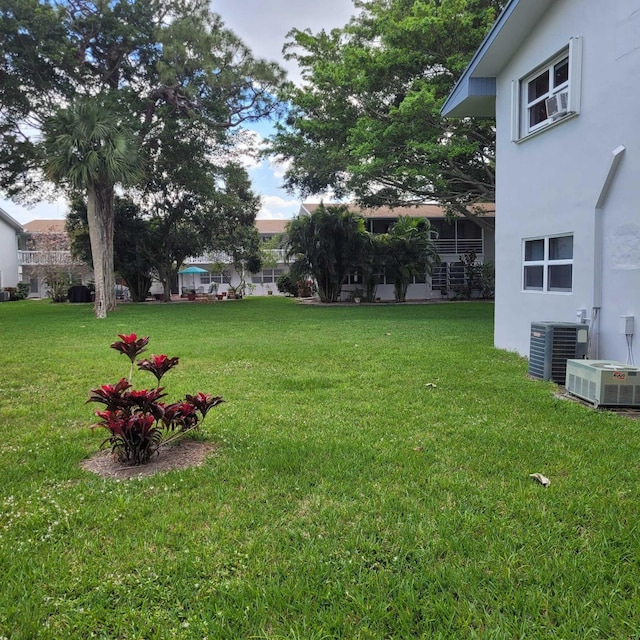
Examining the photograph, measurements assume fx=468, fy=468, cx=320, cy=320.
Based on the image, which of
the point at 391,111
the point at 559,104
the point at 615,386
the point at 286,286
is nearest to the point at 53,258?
the point at 286,286

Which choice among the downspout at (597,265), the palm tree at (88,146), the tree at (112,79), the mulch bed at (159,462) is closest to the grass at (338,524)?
the mulch bed at (159,462)

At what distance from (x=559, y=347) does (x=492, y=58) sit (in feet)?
18.2

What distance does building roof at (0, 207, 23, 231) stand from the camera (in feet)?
116

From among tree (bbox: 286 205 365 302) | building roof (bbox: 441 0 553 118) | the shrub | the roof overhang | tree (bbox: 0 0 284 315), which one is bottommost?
the shrub

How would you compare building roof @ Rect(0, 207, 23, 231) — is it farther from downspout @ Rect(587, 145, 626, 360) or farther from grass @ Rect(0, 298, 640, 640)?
downspout @ Rect(587, 145, 626, 360)

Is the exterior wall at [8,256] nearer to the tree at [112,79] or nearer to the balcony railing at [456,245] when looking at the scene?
the tree at [112,79]

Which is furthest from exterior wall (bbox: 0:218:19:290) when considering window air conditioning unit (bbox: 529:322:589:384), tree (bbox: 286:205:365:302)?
window air conditioning unit (bbox: 529:322:589:384)

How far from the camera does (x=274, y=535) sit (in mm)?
2682

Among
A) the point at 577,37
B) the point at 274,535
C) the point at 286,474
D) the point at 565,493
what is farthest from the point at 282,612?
the point at 577,37

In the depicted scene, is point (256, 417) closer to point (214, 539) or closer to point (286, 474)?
point (286, 474)

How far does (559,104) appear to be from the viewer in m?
7.08

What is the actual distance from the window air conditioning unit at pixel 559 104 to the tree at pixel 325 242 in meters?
14.3

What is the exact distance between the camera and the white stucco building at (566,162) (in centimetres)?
610

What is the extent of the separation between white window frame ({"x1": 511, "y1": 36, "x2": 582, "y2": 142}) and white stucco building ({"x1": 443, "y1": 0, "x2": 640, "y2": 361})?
16mm
